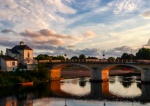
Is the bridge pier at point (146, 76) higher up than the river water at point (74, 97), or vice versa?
the bridge pier at point (146, 76)

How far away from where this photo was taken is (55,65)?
328 ft

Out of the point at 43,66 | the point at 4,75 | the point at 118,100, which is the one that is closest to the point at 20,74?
the point at 4,75

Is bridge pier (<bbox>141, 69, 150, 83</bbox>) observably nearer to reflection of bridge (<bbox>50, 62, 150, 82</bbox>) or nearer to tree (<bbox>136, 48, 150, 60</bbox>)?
reflection of bridge (<bbox>50, 62, 150, 82</bbox>)

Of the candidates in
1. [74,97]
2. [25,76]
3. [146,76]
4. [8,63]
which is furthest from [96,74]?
[74,97]

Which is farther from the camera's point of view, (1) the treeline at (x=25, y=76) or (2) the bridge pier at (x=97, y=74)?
(2) the bridge pier at (x=97, y=74)

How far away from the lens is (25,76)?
276ft

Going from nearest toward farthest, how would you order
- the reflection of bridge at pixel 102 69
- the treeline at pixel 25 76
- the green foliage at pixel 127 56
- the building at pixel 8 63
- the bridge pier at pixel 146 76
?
1. the treeline at pixel 25 76
2. the bridge pier at pixel 146 76
3. the reflection of bridge at pixel 102 69
4. the building at pixel 8 63
5. the green foliage at pixel 127 56

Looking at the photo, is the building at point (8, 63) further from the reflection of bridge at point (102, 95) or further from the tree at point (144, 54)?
the tree at point (144, 54)

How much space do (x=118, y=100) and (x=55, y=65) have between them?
47.5m

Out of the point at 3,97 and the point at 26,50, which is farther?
the point at 26,50

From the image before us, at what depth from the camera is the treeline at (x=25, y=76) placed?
78625mm

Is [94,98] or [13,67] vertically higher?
[13,67]

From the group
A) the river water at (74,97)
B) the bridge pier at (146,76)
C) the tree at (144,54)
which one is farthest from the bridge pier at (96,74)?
the tree at (144,54)

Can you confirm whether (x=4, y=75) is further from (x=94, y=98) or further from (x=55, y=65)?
(x=94, y=98)
